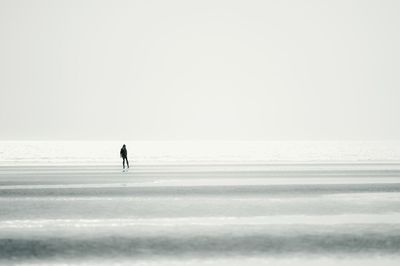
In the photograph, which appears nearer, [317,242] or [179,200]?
[317,242]

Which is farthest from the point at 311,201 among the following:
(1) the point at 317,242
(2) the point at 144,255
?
(2) the point at 144,255

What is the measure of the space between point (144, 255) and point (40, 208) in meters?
6.11

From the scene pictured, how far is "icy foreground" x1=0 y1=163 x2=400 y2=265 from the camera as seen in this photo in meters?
7.55

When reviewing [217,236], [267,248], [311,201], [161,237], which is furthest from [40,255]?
[311,201]

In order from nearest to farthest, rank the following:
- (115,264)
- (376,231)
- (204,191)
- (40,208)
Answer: (115,264) → (376,231) → (40,208) → (204,191)

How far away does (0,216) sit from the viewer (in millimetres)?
11312

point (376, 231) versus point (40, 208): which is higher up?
point (40, 208)

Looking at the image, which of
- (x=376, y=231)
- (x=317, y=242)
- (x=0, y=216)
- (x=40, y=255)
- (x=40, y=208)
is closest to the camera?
(x=40, y=255)

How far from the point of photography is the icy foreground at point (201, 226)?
24.8 ft

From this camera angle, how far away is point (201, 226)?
998 cm

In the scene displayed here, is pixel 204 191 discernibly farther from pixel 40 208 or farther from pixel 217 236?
pixel 217 236

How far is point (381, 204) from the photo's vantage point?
13211 millimetres

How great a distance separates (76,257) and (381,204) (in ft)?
31.7

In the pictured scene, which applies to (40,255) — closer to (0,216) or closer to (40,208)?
(0,216)
